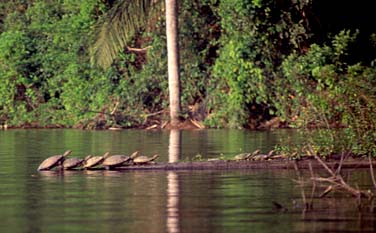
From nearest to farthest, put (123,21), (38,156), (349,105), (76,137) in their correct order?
(349,105) < (38,156) < (76,137) < (123,21)

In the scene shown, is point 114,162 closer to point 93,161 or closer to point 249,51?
point 93,161

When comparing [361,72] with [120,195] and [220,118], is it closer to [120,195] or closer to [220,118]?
[220,118]

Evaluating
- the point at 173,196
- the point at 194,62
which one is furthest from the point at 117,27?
the point at 173,196

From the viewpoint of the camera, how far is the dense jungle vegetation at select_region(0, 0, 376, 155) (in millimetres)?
35156

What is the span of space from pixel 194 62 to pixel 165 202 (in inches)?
978

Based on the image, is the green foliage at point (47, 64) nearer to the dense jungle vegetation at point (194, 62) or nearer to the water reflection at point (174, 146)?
the dense jungle vegetation at point (194, 62)

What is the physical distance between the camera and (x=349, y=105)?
19.9 meters

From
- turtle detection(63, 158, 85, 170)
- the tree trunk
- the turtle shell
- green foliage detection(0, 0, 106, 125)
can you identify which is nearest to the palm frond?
the tree trunk

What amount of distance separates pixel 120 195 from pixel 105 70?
2500cm

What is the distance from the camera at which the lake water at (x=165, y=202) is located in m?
12.5

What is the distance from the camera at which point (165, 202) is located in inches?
578

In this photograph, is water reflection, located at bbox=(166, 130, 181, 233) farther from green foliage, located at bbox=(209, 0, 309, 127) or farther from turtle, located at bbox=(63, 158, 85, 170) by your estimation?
green foliage, located at bbox=(209, 0, 309, 127)

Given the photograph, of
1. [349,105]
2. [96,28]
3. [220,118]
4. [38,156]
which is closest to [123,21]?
[96,28]

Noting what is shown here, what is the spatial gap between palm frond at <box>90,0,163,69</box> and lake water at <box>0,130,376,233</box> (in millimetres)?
13955
